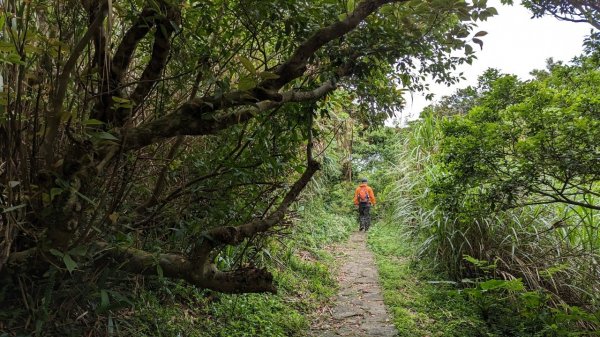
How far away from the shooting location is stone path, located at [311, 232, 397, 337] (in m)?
4.72

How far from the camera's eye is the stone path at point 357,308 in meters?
4.72

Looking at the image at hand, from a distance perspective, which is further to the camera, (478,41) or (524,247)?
(524,247)

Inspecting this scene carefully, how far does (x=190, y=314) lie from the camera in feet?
13.6

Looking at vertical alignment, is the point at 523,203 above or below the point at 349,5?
below

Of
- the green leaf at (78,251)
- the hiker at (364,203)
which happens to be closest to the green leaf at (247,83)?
the green leaf at (78,251)

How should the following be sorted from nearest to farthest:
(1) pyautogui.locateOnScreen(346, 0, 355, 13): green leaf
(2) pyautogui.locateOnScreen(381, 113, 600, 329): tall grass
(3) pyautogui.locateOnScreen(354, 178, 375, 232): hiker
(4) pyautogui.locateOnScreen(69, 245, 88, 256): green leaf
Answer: (4) pyautogui.locateOnScreen(69, 245, 88, 256): green leaf → (1) pyautogui.locateOnScreen(346, 0, 355, 13): green leaf → (2) pyautogui.locateOnScreen(381, 113, 600, 329): tall grass → (3) pyautogui.locateOnScreen(354, 178, 375, 232): hiker

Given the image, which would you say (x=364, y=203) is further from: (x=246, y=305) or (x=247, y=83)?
(x=247, y=83)

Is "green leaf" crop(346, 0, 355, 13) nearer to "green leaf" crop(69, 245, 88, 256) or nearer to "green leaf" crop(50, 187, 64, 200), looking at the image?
"green leaf" crop(50, 187, 64, 200)

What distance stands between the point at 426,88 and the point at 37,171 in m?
3.03

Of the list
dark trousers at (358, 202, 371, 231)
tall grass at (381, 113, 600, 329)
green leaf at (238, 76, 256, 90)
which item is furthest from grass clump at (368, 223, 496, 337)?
green leaf at (238, 76, 256, 90)

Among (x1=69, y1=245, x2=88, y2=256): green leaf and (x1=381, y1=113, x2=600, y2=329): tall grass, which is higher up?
(x1=69, y1=245, x2=88, y2=256): green leaf

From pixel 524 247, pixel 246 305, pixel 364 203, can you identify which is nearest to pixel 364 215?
pixel 364 203

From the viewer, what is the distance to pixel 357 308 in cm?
548

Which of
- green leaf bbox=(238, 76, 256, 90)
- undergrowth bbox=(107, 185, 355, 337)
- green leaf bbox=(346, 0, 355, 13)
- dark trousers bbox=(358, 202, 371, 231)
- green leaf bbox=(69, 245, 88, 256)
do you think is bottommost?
undergrowth bbox=(107, 185, 355, 337)
